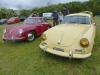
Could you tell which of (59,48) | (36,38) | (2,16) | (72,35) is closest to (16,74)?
(59,48)

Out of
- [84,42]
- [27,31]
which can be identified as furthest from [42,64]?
[27,31]

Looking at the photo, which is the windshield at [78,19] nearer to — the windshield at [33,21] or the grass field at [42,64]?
the grass field at [42,64]

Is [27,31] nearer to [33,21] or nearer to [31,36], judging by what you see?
[31,36]

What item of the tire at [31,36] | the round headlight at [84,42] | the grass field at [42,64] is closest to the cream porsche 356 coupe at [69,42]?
the round headlight at [84,42]

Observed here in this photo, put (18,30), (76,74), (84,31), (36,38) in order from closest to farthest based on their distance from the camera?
1. (76,74)
2. (84,31)
3. (18,30)
4. (36,38)

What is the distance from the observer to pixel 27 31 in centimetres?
905

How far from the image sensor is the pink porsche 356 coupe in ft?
28.8

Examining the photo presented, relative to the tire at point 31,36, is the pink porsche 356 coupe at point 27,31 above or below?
above

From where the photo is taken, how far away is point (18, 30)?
8875mm

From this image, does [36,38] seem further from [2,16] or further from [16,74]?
[2,16]

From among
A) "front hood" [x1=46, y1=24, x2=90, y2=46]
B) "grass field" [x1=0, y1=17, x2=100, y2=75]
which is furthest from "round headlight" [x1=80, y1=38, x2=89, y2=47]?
"grass field" [x1=0, y1=17, x2=100, y2=75]

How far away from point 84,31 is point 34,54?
2.25 m

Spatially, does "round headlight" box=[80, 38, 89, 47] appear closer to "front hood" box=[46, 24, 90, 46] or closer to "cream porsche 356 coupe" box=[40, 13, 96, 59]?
"cream porsche 356 coupe" box=[40, 13, 96, 59]

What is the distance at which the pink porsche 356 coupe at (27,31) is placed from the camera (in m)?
8.77
